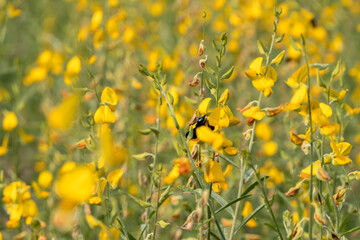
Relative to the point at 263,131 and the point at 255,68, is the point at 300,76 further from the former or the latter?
the point at 263,131

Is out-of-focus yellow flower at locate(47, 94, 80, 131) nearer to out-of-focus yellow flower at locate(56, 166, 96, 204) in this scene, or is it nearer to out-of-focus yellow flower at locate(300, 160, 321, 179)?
out-of-focus yellow flower at locate(56, 166, 96, 204)

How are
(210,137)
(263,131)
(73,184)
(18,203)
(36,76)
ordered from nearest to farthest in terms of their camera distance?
(73,184), (210,137), (18,203), (263,131), (36,76)

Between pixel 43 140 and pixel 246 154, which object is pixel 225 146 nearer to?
pixel 246 154

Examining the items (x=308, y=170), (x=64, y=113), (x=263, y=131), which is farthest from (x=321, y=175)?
(x=263, y=131)

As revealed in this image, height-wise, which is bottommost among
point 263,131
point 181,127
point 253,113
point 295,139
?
point 263,131

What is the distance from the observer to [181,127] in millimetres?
2215

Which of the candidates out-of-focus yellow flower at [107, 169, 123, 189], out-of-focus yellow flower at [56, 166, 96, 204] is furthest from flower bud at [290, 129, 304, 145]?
out-of-focus yellow flower at [56, 166, 96, 204]

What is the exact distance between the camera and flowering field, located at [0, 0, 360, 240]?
158 cm

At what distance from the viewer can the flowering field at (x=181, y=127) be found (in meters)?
1.58

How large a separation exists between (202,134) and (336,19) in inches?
201

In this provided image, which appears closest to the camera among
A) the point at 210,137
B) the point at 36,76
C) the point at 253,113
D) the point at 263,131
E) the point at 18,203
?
the point at 210,137

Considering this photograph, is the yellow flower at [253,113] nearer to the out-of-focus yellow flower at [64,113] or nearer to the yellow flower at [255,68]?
the yellow flower at [255,68]

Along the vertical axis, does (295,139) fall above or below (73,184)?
below

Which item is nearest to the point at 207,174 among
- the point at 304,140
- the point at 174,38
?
the point at 304,140
